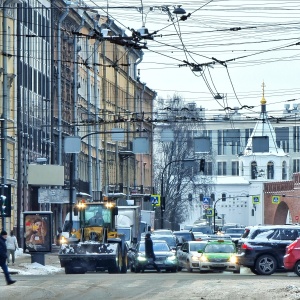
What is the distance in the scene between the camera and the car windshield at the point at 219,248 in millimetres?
51250

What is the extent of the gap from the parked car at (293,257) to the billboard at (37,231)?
11716 mm

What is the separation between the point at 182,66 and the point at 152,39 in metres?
6.98

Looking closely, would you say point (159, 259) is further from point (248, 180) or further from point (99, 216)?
point (248, 180)

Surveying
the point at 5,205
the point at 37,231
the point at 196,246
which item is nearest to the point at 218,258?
the point at 196,246

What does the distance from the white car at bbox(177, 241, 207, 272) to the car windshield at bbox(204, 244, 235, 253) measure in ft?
1.31

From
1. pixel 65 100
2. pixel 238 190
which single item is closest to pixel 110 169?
pixel 65 100

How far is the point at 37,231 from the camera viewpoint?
49188mm

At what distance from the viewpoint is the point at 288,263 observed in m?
40.2

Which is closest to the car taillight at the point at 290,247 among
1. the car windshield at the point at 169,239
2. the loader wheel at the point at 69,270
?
the loader wheel at the point at 69,270

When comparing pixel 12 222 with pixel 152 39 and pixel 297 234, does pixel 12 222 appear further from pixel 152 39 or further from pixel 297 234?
pixel 152 39

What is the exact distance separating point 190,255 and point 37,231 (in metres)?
6.47

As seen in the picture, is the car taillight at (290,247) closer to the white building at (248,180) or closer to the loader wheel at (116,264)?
the loader wheel at (116,264)

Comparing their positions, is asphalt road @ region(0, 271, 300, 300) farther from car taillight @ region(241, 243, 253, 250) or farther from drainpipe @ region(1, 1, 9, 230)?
drainpipe @ region(1, 1, 9, 230)

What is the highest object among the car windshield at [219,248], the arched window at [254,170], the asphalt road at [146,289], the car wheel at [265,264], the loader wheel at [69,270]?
the arched window at [254,170]
